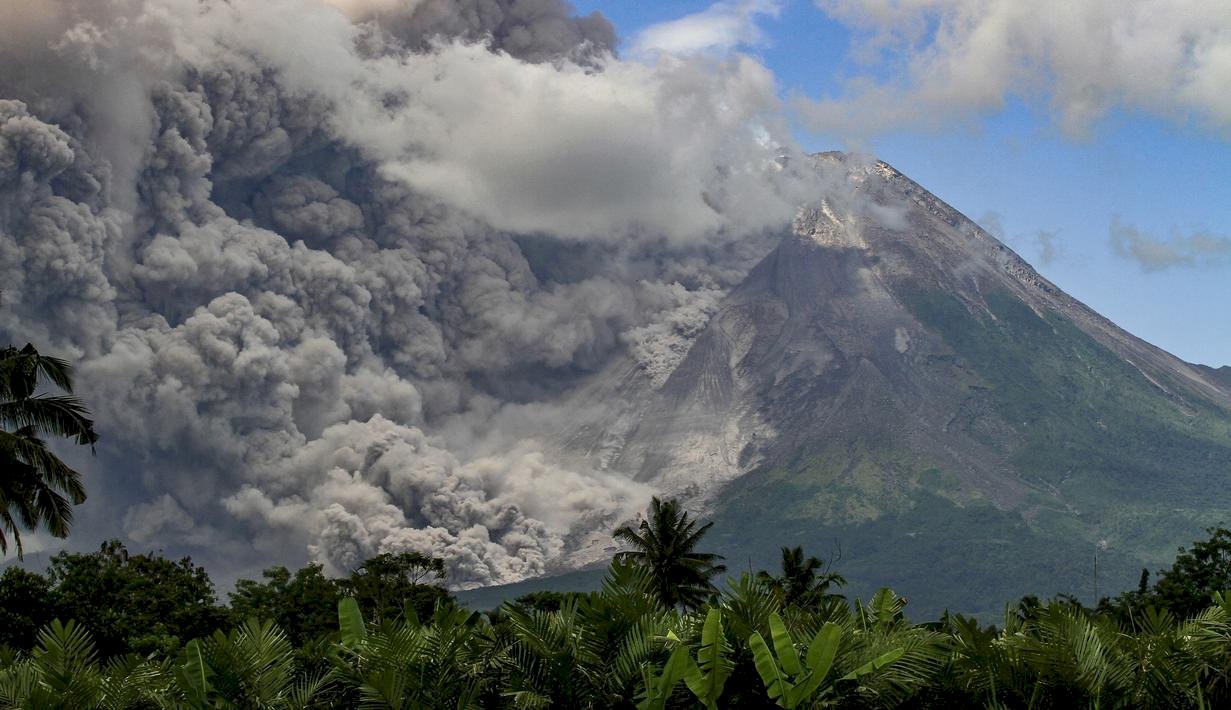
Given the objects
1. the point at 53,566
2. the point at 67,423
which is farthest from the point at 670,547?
the point at 67,423

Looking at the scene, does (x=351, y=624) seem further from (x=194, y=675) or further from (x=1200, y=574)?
(x=1200, y=574)

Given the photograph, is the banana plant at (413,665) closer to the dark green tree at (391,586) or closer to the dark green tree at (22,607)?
the dark green tree at (22,607)

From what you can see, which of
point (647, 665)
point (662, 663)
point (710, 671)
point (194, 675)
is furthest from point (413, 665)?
point (710, 671)

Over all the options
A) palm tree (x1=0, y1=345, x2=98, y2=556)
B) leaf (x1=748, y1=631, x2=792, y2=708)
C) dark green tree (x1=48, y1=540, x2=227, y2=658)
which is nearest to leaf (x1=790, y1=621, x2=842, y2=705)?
leaf (x1=748, y1=631, x2=792, y2=708)

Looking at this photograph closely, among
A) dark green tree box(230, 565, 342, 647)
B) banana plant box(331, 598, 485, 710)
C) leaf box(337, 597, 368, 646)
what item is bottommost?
banana plant box(331, 598, 485, 710)

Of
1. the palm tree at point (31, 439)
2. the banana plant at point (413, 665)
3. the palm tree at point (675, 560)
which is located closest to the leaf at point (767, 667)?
the banana plant at point (413, 665)

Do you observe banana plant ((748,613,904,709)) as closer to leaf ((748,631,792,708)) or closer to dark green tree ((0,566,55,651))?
leaf ((748,631,792,708))

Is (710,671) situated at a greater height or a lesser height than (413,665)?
lesser
